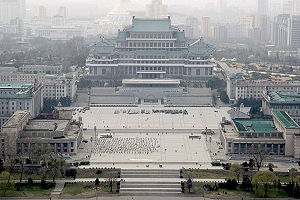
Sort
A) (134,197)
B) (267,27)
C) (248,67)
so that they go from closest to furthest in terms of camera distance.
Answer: (134,197), (248,67), (267,27)

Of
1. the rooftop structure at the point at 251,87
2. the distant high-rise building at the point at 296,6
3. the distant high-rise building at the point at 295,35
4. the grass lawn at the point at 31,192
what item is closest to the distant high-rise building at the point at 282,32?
the distant high-rise building at the point at 295,35

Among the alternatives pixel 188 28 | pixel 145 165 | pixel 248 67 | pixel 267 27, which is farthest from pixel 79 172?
pixel 267 27

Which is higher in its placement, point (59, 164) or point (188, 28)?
point (188, 28)

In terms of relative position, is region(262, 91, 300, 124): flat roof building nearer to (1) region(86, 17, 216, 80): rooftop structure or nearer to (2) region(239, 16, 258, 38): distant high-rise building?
(1) region(86, 17, 216, 80): rooftop structure

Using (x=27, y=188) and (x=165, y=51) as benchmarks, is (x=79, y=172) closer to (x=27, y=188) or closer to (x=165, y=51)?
(x=27, y=188)

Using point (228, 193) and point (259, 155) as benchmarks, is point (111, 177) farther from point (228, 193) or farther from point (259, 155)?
point (259, 155)

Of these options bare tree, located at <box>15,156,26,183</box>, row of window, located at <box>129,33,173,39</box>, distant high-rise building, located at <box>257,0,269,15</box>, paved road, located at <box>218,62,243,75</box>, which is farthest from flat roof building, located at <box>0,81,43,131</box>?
distant high-rise building, located at <box>257,0,269,15</box>

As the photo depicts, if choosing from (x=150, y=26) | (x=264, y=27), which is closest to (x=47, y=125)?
(x=150, y=26)
